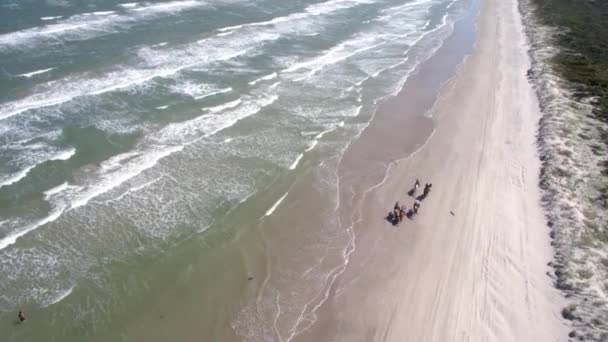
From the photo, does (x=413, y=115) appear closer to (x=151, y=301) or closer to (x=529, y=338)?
(x=529, y=338)

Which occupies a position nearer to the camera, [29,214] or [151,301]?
[151,301]

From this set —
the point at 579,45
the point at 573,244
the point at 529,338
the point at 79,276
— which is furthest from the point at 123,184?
the point at 579,45

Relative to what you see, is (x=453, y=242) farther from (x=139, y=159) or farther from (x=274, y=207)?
(x=139, y=159)

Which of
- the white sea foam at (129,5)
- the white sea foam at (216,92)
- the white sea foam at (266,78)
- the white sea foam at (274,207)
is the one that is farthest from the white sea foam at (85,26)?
the white sea foam at (274,207)

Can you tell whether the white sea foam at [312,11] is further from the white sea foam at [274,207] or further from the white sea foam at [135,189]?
the white sea foam at [274,207]

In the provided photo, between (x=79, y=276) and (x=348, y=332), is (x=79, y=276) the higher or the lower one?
the higher one

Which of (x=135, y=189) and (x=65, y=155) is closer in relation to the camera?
(x=135, y=189)

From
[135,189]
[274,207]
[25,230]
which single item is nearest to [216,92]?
[135,189]
